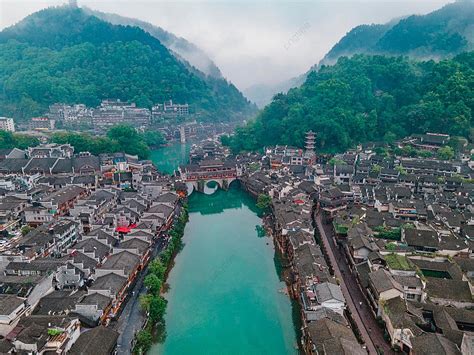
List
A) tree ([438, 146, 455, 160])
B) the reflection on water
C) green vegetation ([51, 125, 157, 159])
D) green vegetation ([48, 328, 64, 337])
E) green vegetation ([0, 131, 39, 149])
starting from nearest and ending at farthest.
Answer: green vegetation ([48, 328, 64, 337])
tree ([438, 146, 455, 160])
green vegetation ([0, 131, 39, 149])
green vegetation ([51, 125, 157, 159])
the reflection on water

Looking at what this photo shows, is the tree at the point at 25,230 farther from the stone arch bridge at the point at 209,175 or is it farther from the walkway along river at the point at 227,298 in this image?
the stone arch bridge at the point at 209,175

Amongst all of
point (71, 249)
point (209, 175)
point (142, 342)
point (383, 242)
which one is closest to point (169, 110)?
point (209, 175)

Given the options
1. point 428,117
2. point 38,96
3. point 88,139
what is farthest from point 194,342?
point 38,96

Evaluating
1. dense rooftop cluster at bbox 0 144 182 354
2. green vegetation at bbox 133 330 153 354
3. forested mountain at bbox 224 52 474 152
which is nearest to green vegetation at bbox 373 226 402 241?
dense rooftop cluster at bbox 0 144 182 354

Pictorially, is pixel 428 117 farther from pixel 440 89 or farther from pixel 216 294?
pixel 216 294

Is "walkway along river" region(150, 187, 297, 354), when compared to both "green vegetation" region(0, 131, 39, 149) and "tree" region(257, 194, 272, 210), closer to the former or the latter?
"tree" region(257, 194, 272, 210)

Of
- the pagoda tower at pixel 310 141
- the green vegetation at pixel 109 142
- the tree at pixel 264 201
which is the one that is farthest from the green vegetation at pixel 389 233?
the green vegetation at pixel 109 142

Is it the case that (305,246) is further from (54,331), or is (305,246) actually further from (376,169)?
(376,169)
